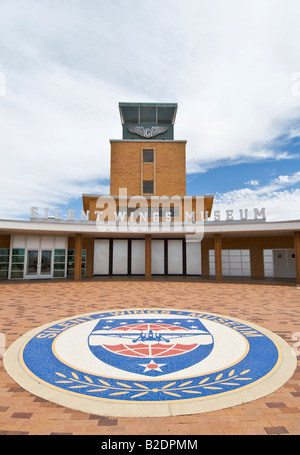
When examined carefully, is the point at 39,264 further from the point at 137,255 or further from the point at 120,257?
the point at 137,255

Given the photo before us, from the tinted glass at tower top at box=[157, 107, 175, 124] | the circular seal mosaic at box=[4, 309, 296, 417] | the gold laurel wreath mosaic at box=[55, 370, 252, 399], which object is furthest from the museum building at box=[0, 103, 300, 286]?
the gold laurel wreath mosaic at box=[55, 370, 252, 399]

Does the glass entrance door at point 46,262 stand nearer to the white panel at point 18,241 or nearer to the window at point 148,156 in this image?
the white panel at point 18,241

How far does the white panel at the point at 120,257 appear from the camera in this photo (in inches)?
1116

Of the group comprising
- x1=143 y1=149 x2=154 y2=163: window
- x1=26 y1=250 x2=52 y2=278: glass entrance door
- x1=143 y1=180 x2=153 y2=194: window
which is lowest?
x1=26 y1=250 x2=52 y2=278: glass entrance door

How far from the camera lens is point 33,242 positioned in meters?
24.5

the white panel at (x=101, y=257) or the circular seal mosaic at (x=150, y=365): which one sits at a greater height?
the white panel at (x=101, y=257)

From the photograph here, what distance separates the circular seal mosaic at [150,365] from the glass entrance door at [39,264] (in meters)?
17.5

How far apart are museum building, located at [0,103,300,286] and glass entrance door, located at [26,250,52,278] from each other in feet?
0.29

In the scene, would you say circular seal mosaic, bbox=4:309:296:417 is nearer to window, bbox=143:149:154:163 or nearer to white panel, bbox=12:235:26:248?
white panel, bbox=12:235:26:248

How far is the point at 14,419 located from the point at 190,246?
25.2 meters

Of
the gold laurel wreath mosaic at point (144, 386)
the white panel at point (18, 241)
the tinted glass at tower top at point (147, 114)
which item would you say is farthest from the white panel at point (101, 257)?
the tinted glass at tower top at point (147, 114)

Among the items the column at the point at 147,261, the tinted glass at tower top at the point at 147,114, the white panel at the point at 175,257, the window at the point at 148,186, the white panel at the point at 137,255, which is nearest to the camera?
the column at the point at 147,261

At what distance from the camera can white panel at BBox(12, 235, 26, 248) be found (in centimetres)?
2386

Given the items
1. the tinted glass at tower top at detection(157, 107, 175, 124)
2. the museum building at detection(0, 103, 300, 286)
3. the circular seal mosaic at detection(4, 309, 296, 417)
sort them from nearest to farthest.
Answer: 1. the circular seal mosaic at detection(4, 309, 296, 417)
2. the museum building at detection(0, 103, 300, 286)
3. the tinted glass at tower top at detection(157, 107, 175, 124)
